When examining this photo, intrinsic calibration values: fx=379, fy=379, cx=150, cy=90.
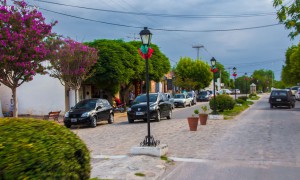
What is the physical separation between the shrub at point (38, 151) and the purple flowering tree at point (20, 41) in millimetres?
13450

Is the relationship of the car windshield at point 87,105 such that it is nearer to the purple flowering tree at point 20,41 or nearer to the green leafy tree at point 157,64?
the purple flowering tree at point 20,41

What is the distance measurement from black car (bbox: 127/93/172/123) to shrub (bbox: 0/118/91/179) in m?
15.8

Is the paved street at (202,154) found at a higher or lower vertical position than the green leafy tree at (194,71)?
lower

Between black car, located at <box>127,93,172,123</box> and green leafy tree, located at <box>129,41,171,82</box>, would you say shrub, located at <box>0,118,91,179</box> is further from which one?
green leafy tree, located at <box>129,41,171,82</box>

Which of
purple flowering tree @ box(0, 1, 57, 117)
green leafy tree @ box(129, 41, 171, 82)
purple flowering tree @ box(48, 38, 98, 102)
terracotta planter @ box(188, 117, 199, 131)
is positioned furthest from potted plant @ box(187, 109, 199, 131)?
green leafy tree @ box(129, 41, 171, 82)

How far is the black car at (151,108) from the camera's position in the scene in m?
21.1

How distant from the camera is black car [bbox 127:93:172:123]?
21125mm

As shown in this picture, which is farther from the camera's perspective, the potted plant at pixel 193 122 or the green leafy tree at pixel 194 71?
the green leafy tree at pixel 194 71

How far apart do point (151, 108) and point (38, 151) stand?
1708 centimetres

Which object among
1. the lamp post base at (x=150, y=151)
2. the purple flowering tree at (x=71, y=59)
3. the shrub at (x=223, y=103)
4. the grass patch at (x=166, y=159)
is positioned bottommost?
the grass patch at (x=166, y=159)

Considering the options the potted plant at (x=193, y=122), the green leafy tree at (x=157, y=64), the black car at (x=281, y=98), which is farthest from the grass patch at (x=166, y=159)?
the green leafy tree at (x=157, y=64)

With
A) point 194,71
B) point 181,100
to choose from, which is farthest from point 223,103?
point 194,71

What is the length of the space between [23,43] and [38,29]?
1.18 meters

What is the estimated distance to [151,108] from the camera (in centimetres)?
2128
